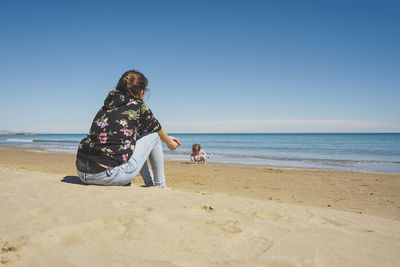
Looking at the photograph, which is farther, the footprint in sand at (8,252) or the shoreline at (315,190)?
the shoreline at (315,190)

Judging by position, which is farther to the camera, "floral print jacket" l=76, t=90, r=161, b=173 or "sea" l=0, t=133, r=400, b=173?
"sea" l=0, t=133, r=400, b=173

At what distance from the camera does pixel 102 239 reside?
6.34ft

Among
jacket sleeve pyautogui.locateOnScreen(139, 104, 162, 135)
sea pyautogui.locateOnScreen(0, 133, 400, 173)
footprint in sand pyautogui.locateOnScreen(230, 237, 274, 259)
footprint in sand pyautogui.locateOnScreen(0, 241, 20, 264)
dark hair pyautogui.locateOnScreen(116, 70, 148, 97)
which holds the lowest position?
sea pyautogui.locateOnScreen(0, 133, 400, 173)

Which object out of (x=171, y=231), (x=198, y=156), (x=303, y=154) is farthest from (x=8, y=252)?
(x=303, y=154)

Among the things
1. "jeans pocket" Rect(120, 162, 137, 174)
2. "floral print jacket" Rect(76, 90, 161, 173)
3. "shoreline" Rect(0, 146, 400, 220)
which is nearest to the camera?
"floral print jacket" Rect(76, 90, 161, 173)

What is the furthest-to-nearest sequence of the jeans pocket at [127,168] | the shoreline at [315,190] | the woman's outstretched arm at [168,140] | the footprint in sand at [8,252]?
the shoreline at [315,190] → the woman's outstretched arm at [168,140] → the jeans pocket at [127,168] → the footprint in sand at [8,252]

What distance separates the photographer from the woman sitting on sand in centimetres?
315

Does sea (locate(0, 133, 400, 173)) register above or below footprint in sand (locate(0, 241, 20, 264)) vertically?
below

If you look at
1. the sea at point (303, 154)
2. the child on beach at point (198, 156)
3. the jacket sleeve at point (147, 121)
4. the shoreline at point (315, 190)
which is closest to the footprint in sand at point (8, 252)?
the jacket sleeve at point (147, 121)

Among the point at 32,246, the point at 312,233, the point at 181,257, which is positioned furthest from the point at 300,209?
the point at 32,246

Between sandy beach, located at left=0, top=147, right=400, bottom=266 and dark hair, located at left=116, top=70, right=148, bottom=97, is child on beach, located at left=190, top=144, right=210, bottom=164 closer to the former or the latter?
sandy beach, located at left=0, top=147, right=400, bottom=266

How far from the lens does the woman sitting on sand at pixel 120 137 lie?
3150mm

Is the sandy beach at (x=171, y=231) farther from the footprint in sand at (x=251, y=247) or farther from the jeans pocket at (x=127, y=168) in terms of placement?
the jeans pocket at (x=127, y=168)

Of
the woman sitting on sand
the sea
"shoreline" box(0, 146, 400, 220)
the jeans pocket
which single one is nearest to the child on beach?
the sea
